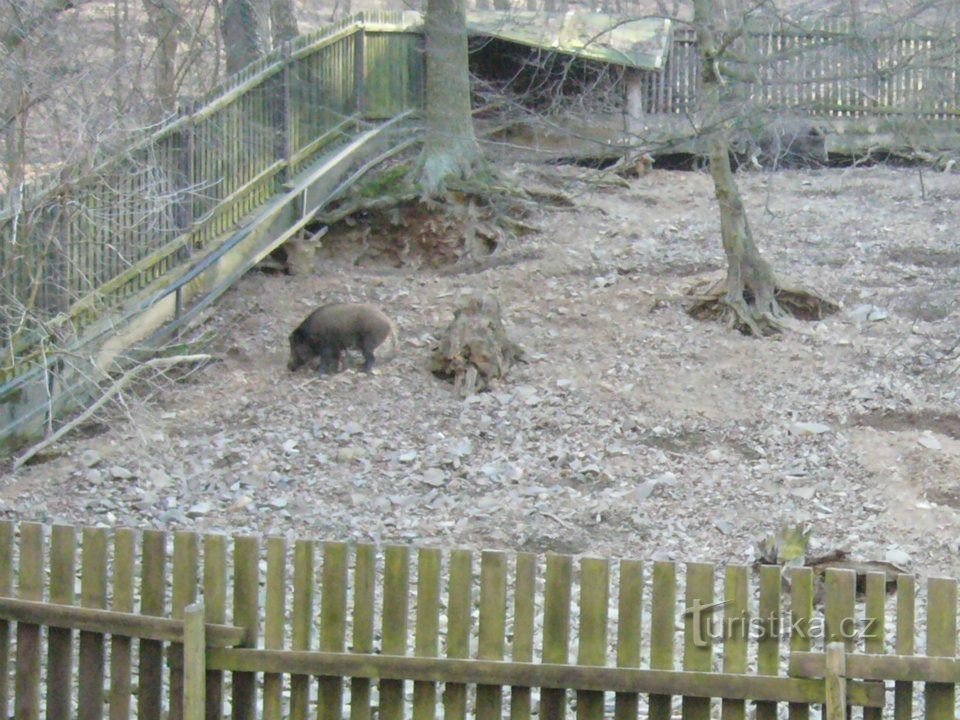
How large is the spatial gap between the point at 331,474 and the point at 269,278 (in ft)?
16.7

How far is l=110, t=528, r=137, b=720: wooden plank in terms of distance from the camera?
5.12 metres

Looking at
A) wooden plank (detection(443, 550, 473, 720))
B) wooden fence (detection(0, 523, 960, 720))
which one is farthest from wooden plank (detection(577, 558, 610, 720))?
wooden plank (detection(443, 550, 473, 720))

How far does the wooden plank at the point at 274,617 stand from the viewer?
16.4 feet

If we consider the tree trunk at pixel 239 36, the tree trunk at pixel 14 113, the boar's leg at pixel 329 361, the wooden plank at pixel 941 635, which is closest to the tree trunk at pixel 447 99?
the tree trunk at pixel 239 36

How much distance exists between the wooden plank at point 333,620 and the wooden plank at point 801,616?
1.67 metres

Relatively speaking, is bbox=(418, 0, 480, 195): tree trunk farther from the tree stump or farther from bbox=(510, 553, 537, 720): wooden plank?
bbox=(510, 553, 537, 720): wooden plank

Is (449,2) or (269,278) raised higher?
(449,2)

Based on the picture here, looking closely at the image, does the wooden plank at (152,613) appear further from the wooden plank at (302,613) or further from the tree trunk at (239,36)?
the tree trunk at (239,36)

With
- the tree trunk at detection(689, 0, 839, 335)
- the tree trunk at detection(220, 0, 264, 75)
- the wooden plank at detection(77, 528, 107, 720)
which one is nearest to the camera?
the wooden plank at detection(77, 528, 107, 720)

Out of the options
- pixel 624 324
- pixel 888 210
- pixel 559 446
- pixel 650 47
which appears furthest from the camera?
pixel 650 47

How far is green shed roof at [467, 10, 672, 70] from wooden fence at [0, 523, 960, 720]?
1357 centimetres

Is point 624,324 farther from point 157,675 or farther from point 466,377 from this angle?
point 157,675

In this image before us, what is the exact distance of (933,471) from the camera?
9.74 metres

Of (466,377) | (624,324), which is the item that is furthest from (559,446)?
(624,324)
